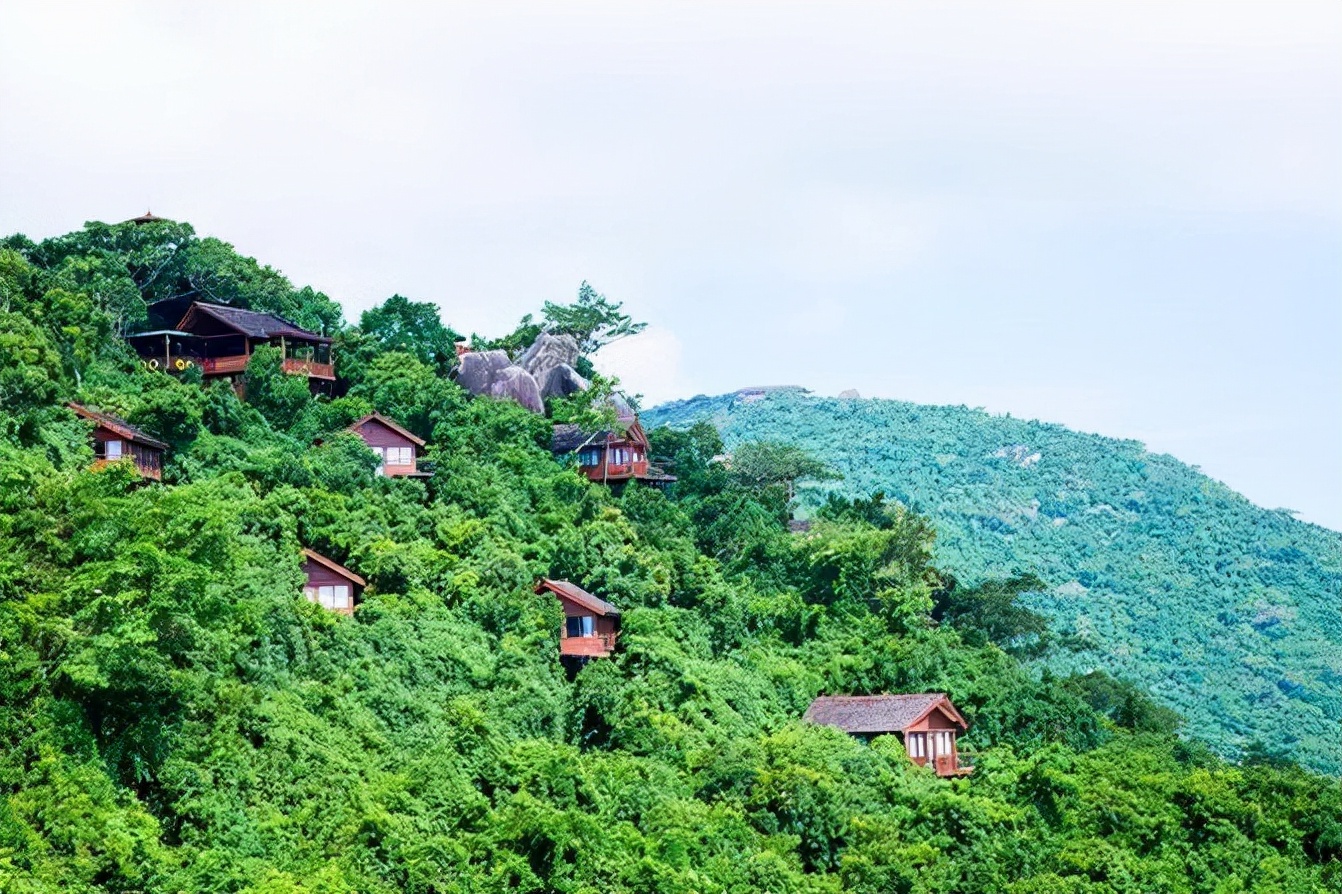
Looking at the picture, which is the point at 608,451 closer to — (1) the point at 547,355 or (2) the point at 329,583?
(1) the point at 547,355

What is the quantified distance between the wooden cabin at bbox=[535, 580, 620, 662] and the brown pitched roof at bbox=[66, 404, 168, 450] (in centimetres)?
937

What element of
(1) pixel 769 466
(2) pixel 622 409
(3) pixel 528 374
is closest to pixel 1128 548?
(1) pixel 769 466

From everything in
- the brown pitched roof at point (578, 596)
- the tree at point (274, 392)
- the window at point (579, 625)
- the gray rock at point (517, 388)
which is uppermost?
the gray rock at point (517, 388)

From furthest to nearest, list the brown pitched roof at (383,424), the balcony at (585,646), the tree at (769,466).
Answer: the tree at (769,466) → the brown pitched roof at (383,424) → the balcony at (585,646)

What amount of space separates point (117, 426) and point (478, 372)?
49.4ft

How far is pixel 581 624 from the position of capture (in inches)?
1714

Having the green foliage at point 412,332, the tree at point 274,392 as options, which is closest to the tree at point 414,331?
the green foliage at point 412,332

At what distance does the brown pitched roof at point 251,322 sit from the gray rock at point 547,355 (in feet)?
23.3

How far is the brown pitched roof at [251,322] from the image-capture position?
50.9 metres

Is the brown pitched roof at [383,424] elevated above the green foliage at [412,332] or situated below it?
below

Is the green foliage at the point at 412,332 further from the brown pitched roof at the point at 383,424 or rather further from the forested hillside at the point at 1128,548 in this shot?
the forested hillside at the point at 1128,548

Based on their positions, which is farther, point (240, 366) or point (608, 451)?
point (608, 451)

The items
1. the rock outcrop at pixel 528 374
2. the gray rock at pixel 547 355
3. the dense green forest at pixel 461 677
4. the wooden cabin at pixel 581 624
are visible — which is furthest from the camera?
the gray rock at pixel 547 355

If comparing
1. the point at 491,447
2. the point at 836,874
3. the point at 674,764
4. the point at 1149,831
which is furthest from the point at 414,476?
the point at 1149,831
